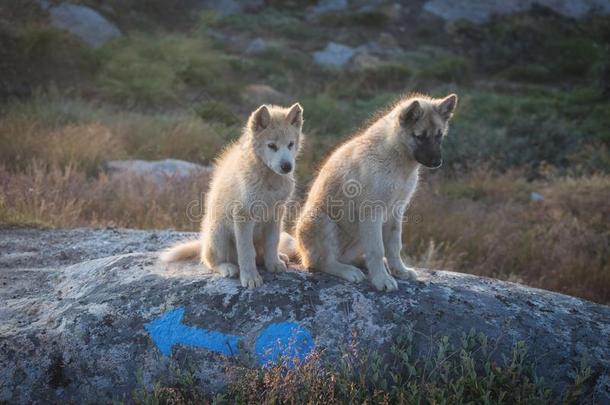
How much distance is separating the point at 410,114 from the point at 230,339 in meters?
2.31

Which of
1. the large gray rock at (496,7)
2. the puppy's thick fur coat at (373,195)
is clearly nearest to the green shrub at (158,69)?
the puppy's thick fur coat at (373,195)

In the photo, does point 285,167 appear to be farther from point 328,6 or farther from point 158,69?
point 328,6

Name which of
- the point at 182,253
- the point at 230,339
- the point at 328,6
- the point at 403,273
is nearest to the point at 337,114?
Result: the point at 182,253

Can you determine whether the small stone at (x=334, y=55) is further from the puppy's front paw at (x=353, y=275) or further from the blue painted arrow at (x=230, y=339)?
the blue painted arrow at (x=230, y=339)

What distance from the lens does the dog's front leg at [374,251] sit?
4.51 meters

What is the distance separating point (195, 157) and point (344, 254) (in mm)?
8161

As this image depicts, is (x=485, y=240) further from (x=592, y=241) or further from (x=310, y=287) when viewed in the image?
(x=310, y=287)

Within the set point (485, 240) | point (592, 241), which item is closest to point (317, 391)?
point (485, 240)

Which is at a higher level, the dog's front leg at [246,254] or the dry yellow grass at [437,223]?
the dog's front leg at [246,254]

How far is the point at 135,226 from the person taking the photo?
855 cm

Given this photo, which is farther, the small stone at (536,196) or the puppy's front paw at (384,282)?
the small stone at (536,196)

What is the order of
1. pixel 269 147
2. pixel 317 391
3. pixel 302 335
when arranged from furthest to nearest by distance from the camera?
pixel 269 147 < pixel 302 335 < pixel 317 391

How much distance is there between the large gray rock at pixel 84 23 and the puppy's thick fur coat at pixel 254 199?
1807 centimetres

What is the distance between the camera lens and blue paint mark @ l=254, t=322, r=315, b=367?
12.7 ft
